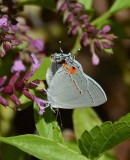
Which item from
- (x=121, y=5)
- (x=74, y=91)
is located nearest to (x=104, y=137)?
(x=74, y=91)

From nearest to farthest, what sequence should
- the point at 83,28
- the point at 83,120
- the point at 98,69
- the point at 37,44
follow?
the point at 83,28 → the point at 37,44 → the point at 83,120 → the point at 98,69

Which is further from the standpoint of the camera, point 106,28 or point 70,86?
point 106,28

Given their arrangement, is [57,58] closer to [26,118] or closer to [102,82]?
[26,118]

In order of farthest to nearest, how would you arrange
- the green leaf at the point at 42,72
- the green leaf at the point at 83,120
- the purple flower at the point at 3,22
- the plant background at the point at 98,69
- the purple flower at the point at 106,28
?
the plant background at the point at 98,69
the green leaf at the point at 83,120
the purple flower at the point at 106,28
the green leaf at the point at 42,72
the purple flower at the point at 3,22

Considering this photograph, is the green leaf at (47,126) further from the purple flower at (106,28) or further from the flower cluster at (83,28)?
the purple flower at (106,28)

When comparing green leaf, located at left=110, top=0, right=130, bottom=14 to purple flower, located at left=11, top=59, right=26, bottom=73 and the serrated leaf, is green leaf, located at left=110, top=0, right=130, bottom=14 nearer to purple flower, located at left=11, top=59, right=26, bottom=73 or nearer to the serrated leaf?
purple flower, located at left=11, top=59, right=26, bottom=73

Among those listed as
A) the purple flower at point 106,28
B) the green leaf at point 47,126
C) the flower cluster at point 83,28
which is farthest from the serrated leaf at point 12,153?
the purple flower at point 106,28

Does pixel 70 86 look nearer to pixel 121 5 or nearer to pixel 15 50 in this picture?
pixel 15 50
